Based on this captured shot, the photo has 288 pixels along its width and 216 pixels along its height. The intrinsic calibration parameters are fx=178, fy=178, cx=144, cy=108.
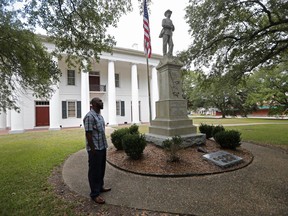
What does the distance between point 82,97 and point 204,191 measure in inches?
656

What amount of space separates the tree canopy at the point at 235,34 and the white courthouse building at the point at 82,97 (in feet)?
36.9

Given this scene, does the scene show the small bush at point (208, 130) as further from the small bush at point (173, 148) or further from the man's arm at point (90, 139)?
the man's arm at point (90, 139)

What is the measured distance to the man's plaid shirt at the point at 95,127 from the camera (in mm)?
3303

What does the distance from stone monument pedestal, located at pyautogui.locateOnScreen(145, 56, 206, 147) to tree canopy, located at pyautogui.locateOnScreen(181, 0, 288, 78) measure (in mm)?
3347

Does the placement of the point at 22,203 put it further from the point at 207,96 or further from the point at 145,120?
the point at 207,96

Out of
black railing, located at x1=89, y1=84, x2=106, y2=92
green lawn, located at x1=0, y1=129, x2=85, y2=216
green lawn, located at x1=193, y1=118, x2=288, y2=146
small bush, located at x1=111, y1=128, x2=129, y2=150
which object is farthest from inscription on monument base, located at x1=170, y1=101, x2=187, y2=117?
black railing, located at x1=89, y1=84, x2=106, y2=92

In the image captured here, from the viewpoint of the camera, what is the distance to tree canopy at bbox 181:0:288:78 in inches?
317

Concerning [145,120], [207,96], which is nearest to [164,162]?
[145,120]

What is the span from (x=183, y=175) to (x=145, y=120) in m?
20.2

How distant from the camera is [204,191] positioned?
3.65 m

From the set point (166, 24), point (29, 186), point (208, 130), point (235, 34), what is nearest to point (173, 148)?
point (208, 130)

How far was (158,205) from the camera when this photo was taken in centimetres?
317

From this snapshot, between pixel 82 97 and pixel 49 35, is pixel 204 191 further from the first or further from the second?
pixel 82 97

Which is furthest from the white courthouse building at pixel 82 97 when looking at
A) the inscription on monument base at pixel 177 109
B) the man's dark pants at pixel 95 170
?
the man's dark pants at pixel 95 170
